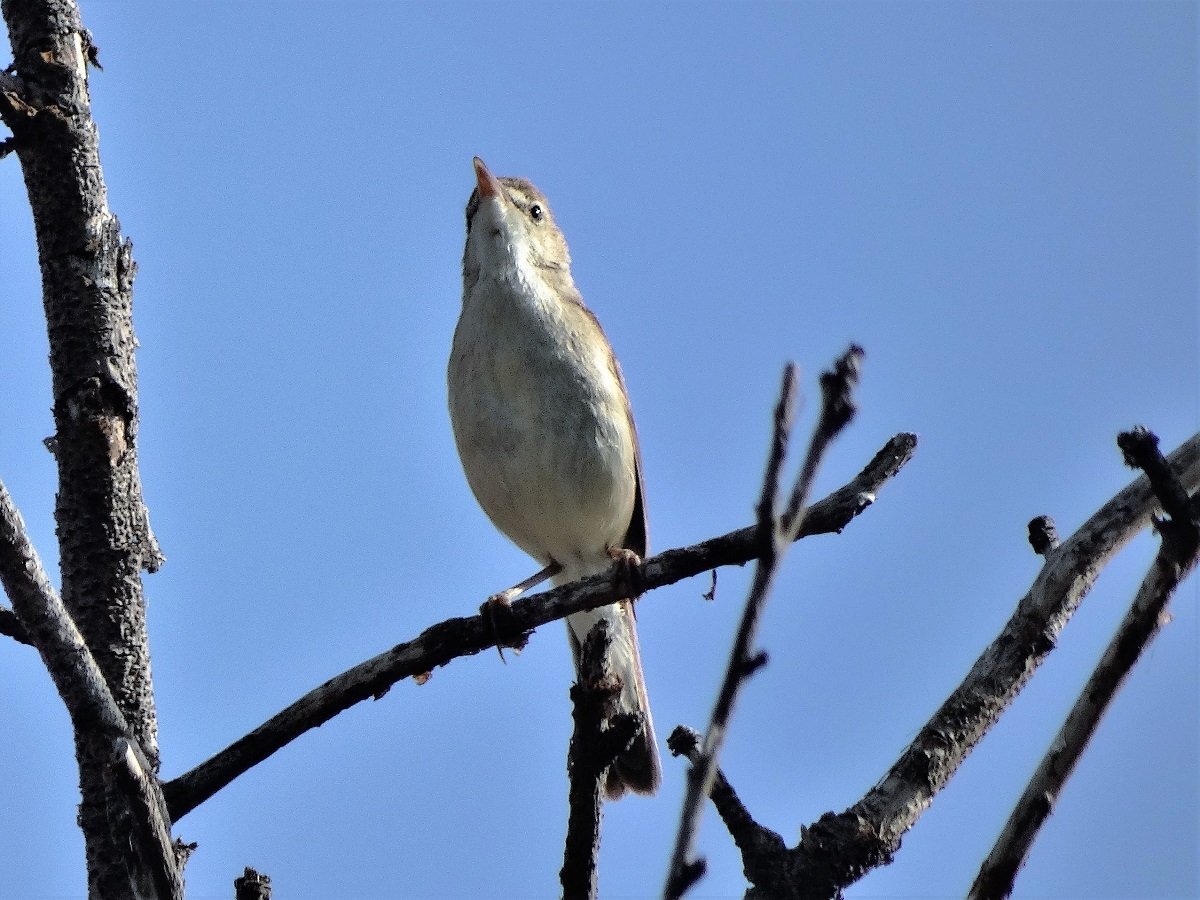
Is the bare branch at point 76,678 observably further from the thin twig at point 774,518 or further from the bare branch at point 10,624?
the thin twig at point 774,518

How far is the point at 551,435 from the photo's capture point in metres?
6.16

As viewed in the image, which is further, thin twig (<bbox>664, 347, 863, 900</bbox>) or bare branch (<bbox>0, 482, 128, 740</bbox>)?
bare branch (<bbox>0, 482, 128, 740</bbox>)

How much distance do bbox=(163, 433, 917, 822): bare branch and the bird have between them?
1.41 m

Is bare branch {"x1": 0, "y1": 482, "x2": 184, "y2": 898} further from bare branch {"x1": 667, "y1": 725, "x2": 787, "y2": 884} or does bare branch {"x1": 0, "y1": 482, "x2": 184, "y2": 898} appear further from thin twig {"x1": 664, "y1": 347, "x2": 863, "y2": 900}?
thin twig {"x1": 664, "y1": 347, "x2": 863, "y2": 900}

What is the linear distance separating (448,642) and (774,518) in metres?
2.71

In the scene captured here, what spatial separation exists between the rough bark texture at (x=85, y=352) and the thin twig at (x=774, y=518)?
9.15ft

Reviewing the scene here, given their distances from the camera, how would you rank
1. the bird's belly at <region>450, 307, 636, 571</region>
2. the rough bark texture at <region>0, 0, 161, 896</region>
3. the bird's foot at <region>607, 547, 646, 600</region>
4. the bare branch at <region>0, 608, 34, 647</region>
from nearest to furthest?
the bare branch at <region>0, 608, 34, 647</region>
the rough bark texture at <region>0, 0, 161, 896</region>
the bird's foot at <region>607, 547, 646, 600</region>
the bird's belly at <region>450, 307, 636, 571</region>

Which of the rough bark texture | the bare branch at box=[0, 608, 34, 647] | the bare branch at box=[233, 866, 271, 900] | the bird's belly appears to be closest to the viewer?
the bare branch at box=[233, 866, 271, 900]

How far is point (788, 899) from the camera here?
3.44 meters

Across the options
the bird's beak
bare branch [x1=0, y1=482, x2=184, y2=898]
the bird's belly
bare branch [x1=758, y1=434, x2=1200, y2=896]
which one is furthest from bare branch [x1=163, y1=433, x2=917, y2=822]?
the bird's beak

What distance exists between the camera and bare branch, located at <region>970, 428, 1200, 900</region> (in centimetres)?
271

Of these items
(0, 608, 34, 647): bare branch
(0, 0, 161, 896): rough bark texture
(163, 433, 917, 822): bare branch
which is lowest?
(163, 433, 917, 822): bare branch

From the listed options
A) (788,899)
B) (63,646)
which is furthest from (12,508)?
(788,899)

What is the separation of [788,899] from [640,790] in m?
2.98
